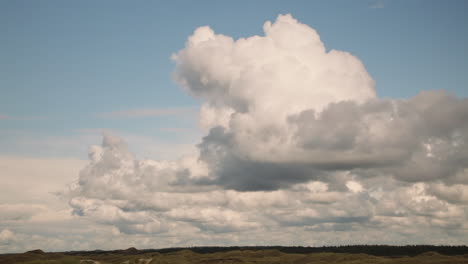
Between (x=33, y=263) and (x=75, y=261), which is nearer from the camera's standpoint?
(x=33, y=263)

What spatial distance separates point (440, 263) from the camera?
200 m

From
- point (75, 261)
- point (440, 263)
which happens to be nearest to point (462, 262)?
point (440, 263)

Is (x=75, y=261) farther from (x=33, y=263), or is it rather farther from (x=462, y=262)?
(x=462, y=262)

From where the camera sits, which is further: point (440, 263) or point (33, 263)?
point (440, 263)

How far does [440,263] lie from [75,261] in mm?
142516

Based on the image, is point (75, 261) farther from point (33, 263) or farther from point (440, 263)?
point (440, 263)

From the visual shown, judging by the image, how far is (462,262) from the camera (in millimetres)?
197500

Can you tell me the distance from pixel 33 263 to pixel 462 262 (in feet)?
527

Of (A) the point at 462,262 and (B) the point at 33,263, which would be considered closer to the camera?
(B) the point at 33,263

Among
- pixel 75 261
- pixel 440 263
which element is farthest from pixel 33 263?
pixel 440 263

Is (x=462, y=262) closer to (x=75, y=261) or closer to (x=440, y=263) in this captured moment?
(x=440, y=263)

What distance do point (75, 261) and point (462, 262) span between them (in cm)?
15017

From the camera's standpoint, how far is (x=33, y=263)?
178750 mm

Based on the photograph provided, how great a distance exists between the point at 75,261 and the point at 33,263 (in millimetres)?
20278
